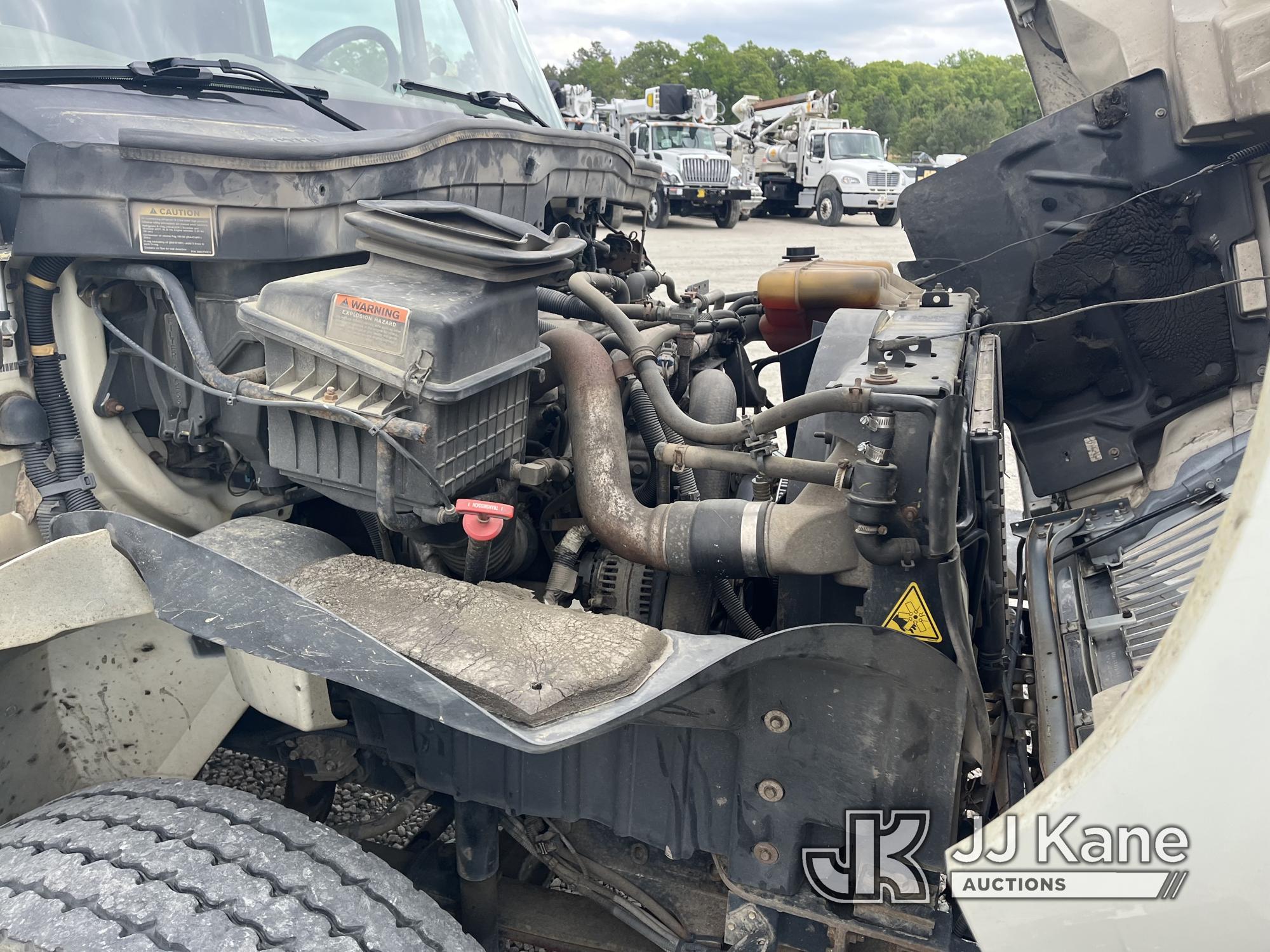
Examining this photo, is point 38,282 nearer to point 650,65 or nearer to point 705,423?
point 705,423

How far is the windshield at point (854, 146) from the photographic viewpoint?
2288cm

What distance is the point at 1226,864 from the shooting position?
1.06 metres

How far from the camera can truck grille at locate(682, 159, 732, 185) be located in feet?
70.4

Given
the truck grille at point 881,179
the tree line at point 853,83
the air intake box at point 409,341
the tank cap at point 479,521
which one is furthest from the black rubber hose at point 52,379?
the tree line at point 853,83

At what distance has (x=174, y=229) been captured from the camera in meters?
1.90

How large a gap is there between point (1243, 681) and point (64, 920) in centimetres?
161

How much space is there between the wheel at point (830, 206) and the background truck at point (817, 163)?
15 mm

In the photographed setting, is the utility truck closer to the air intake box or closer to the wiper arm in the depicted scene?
the wiper arm

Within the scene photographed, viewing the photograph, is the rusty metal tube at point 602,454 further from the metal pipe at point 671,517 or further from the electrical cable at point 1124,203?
the electrical cable at point 1124,203

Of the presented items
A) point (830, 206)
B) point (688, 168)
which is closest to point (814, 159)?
point (830, 206)

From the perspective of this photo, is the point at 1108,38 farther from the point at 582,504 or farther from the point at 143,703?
the point at 143,703

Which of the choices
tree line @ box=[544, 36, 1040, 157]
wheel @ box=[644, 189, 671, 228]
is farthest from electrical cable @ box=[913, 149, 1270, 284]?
tree line @ box=[544, 36, 1040, 157]

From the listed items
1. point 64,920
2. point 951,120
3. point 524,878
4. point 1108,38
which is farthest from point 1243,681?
point 951,120

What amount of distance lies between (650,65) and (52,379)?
66093mm
